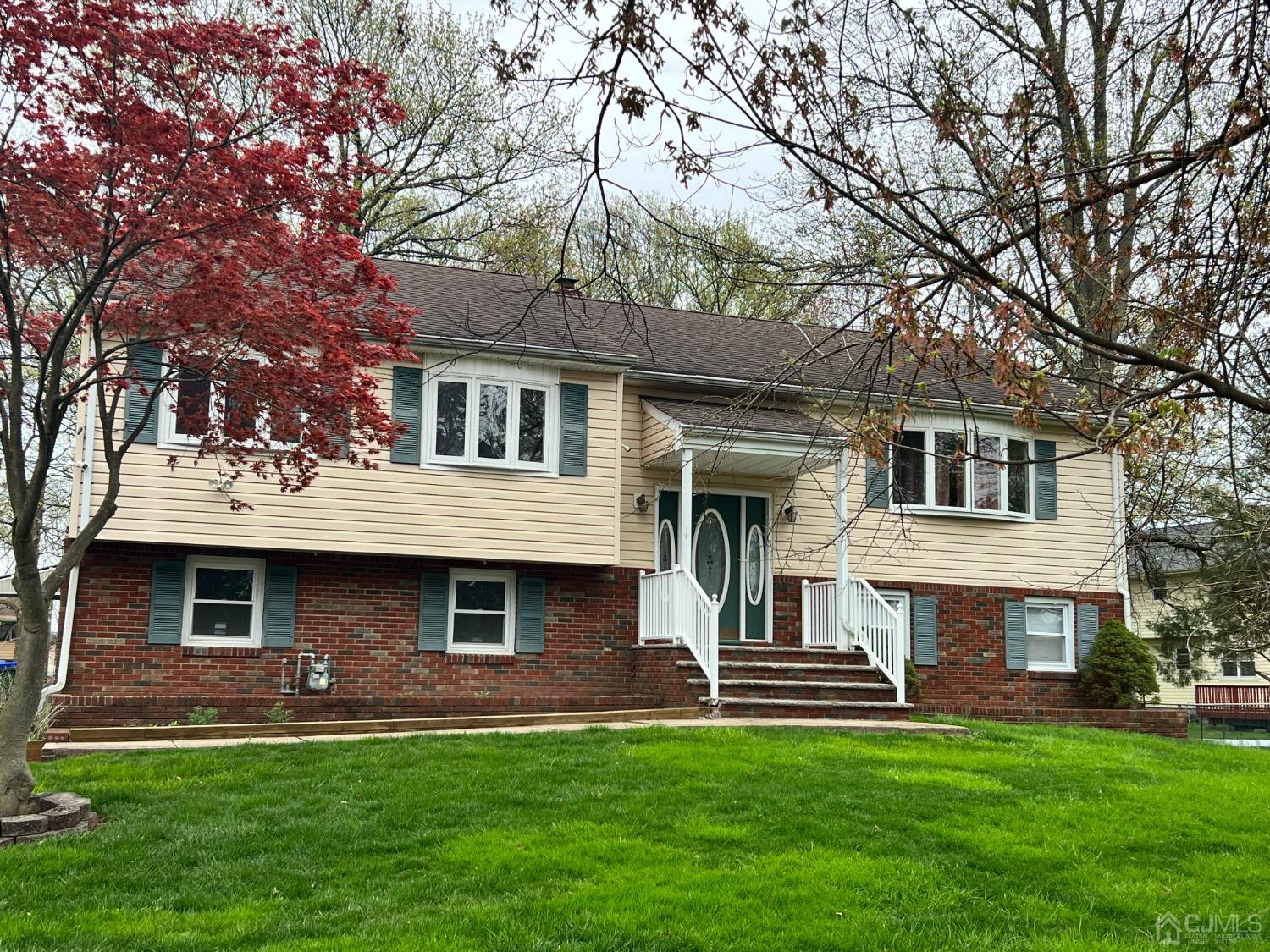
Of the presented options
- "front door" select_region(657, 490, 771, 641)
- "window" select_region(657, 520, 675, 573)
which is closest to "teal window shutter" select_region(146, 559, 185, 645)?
"window" select_region(657, 520, 675, 573)

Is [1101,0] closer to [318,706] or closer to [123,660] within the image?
[318,706]

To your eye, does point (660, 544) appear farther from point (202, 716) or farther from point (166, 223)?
point (166, 223)

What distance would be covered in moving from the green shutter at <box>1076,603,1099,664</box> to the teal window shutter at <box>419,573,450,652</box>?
943 centimetres

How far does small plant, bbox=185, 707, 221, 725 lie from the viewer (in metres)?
13.1

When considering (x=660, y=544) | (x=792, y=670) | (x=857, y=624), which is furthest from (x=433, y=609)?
(x=857, y=624)

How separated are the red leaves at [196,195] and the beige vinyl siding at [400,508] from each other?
426 cm

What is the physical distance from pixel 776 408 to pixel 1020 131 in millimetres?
11162

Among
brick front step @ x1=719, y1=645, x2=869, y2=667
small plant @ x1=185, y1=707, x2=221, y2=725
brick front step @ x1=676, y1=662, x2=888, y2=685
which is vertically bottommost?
small plant @ x1=185, y1=707, x2=221, y2=725

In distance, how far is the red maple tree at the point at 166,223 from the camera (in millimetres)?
7422

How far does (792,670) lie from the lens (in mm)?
14438

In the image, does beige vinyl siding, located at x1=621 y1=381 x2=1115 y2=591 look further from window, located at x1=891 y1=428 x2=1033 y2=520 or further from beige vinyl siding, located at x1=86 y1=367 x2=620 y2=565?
beige vinyl siding, located at x1=86 y1=367 x2=620 y2=565

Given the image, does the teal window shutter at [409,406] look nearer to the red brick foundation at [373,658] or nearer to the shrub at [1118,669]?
the red brick foundation at [373,658]

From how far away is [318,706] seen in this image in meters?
14.0

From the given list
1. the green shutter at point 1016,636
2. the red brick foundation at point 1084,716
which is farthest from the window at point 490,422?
the green shutter at point 1016,636
